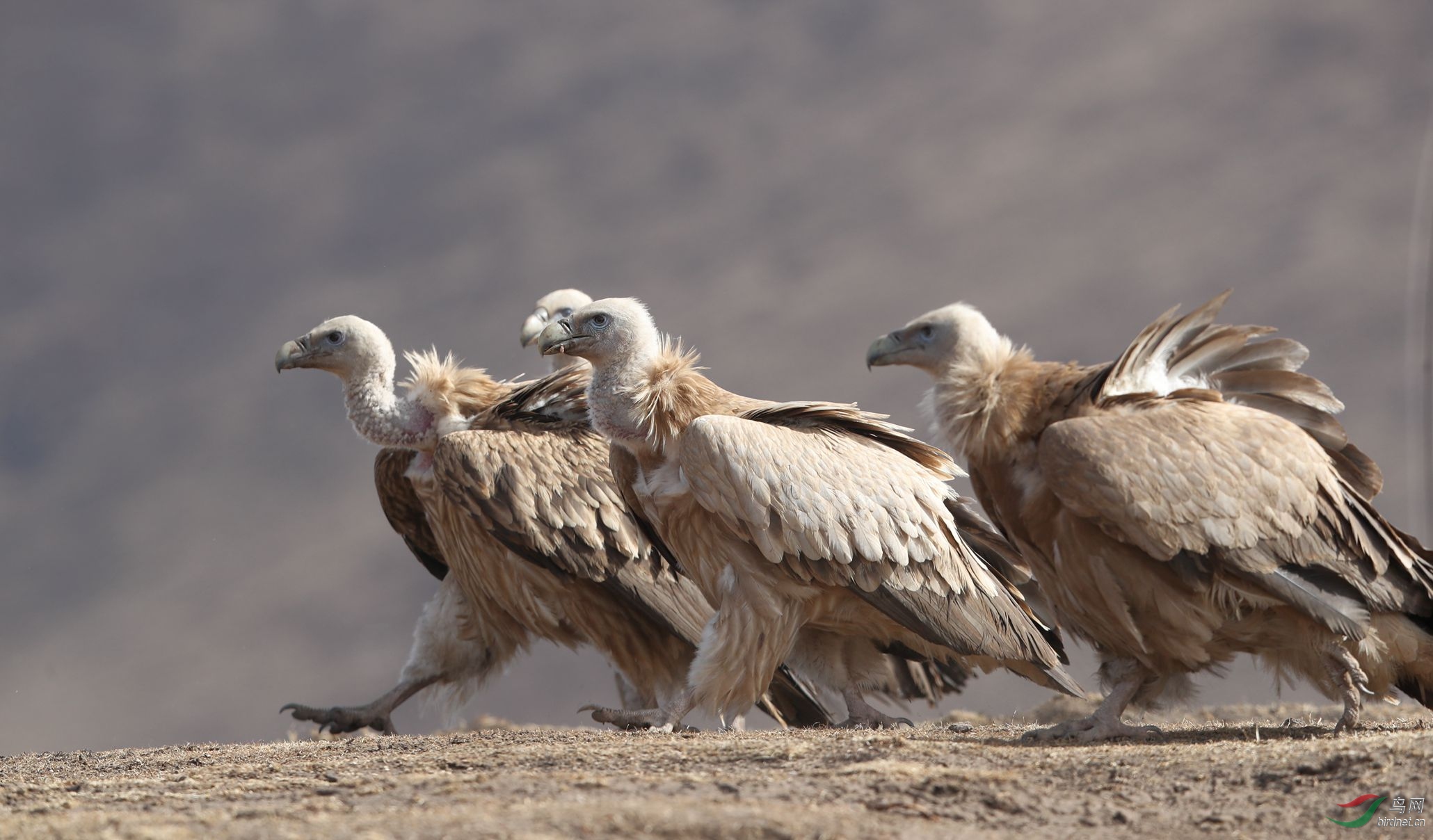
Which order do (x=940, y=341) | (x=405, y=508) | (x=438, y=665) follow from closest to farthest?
(x=940, y=341) < (x=438, y=665) < (x=405, y=508)

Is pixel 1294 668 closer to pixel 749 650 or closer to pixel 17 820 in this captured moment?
pixel 749 650

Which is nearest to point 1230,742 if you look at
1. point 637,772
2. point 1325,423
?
point 1325,423

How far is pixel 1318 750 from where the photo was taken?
16.8 ft

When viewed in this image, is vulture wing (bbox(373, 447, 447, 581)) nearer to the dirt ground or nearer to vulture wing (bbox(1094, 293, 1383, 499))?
the dirt ground

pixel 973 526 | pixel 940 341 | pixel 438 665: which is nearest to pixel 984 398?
pixel 940 341

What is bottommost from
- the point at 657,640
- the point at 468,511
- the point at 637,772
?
the point at 637,772

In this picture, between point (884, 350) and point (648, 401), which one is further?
point (884, 350)

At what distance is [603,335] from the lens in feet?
22.8

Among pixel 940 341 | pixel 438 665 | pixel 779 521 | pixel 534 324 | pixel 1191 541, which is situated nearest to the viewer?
pixel 1191 541

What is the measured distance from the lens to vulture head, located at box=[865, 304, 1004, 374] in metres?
7.12

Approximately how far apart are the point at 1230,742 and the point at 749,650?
219cm

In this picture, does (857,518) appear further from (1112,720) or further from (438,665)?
(438,665)

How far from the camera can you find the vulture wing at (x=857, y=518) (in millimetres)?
6395

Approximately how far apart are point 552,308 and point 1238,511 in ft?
21.0
